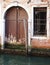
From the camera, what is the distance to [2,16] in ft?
28.6

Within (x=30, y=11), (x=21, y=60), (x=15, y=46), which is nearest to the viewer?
(x=21, y=60)

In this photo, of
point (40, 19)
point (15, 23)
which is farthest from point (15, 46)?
point (40, 19)

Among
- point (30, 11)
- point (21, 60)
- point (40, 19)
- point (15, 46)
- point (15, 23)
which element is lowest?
point (21, 60)

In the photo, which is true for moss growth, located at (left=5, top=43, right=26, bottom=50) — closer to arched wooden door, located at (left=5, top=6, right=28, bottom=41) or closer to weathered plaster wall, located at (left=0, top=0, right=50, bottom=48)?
arched wooden door, located at (left=5, top=6, right=28, bottom=41)

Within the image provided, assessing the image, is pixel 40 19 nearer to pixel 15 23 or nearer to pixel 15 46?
pixel 15 23

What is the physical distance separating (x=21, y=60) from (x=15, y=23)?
50.2 inches

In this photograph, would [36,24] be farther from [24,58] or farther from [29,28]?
[24,58]

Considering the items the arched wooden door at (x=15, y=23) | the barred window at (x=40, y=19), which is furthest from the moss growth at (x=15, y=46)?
the barred window at (x=40, y=19)

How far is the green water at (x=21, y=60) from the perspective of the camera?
771 centimetres

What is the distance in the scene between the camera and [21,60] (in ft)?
26.2

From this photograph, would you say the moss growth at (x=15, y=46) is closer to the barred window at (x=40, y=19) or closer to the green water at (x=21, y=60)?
the green water at (x=21, y=60)

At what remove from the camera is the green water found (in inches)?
303

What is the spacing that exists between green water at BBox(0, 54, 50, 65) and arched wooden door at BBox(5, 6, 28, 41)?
2.22 ft

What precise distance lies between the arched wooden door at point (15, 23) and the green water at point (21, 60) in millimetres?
677
